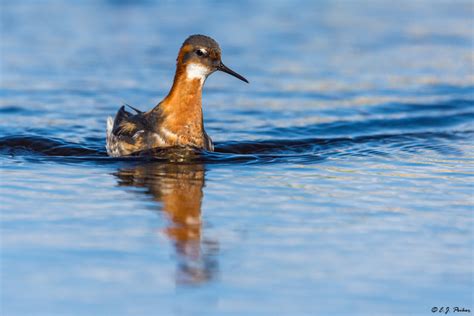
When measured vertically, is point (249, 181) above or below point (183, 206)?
above

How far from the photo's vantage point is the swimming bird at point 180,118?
9.81 m

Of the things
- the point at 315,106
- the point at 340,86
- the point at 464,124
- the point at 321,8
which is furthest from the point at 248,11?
the point at 464,124

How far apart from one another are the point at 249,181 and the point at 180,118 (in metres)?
1.53

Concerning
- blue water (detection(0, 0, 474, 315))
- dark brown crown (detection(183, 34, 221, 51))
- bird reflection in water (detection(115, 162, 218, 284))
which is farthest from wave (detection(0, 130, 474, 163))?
dark brown crown (detection(183, 34, 221, 51))

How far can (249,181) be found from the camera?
8680mm

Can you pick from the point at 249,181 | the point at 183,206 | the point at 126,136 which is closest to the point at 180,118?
the point at 126,136

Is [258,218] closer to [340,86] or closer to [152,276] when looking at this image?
[152,276]

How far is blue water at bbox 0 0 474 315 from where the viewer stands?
572 cm

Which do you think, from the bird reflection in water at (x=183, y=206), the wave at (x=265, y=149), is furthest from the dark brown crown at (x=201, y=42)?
the bird reflection in water at (x=183, y=206)

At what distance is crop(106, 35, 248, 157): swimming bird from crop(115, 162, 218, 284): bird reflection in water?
0.49m

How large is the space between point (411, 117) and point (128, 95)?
4.30 metres

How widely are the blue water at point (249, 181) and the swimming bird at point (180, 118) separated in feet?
1.13

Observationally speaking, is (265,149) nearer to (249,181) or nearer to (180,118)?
(180,118)
